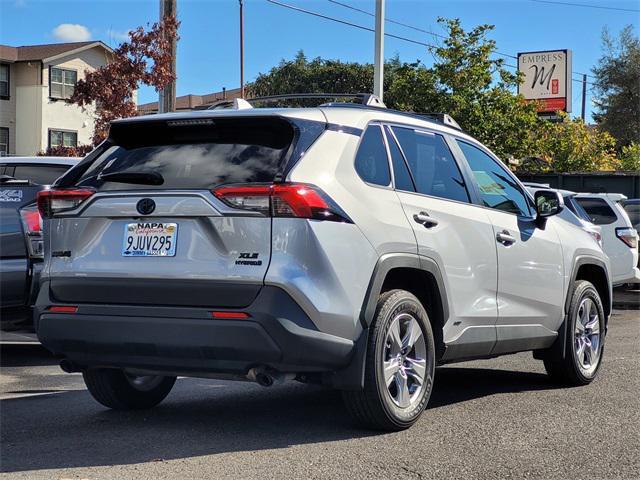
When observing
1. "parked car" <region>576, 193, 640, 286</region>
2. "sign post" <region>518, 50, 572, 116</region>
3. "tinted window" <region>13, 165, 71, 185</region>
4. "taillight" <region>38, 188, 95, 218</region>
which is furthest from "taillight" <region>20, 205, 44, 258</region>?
"sign post" <region>518, 50, 572, 116</region>

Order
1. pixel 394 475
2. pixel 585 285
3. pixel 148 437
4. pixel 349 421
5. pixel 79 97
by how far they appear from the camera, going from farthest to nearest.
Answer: pixel 79 97 → pixel 585 285 → pixel 349 421 → pixel 148 437 → pixel 394 475

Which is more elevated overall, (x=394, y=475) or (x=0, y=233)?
(x=0, y=233)

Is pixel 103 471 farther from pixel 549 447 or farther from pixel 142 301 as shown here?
pixel 549 447

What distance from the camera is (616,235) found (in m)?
14.1

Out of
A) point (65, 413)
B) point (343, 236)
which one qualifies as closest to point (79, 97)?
point (65, 413)

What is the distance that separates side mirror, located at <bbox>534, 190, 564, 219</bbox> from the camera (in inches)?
273

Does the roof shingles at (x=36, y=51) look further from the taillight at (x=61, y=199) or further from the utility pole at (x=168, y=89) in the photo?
the taillight at (x=61, y=199)

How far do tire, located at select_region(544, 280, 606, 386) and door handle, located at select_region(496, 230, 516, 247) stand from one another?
1.08 m

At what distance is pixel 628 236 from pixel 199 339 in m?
10.7

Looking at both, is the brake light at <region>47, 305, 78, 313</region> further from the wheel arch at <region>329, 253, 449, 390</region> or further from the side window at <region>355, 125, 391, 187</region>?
the side window at <region>355, 125, 391, 187</region>

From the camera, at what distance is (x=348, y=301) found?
488 centimetres

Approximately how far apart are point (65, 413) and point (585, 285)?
4186 mm

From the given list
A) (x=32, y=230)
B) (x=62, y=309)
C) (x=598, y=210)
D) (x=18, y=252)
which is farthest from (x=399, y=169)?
(x=598, y=210)

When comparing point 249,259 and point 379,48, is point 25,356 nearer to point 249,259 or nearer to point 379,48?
point 249,259
